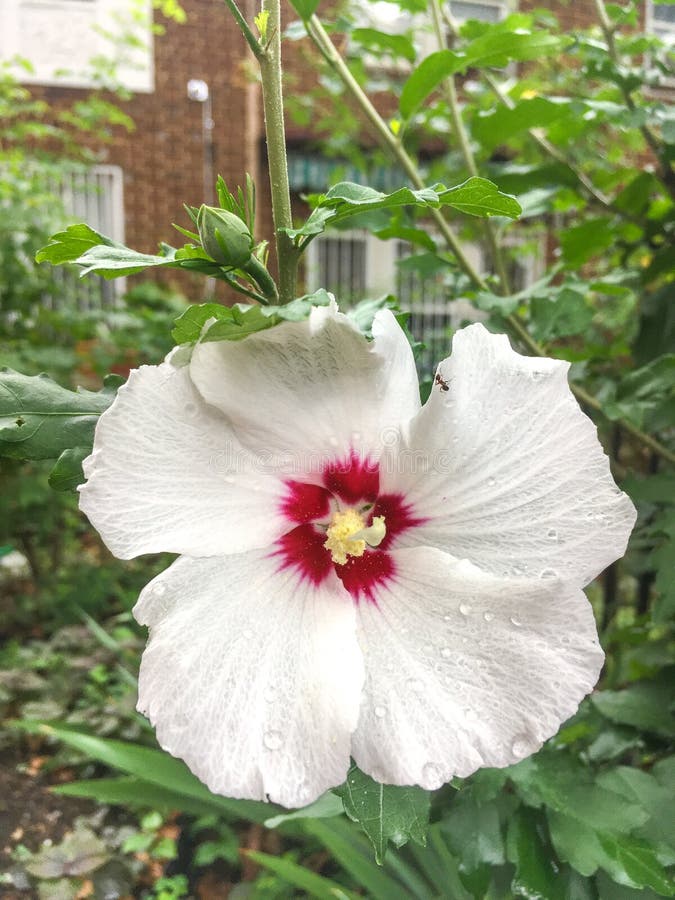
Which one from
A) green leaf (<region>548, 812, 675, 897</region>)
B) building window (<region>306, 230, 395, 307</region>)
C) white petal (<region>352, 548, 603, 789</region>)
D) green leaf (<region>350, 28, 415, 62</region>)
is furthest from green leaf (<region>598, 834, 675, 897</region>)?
building window (<region>306, 230, 395, 307</region>)

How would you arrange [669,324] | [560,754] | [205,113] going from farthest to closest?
[205,113]
[669,324]
[560,754]

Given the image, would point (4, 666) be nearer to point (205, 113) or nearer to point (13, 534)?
point (13, 534)

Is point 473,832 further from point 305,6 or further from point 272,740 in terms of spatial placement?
point 305,6

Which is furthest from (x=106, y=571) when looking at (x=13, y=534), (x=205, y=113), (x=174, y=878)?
(x=205, y=113)

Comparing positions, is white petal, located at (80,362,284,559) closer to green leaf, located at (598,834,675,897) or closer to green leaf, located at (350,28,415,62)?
green leaf, located at (598,834,675,897)

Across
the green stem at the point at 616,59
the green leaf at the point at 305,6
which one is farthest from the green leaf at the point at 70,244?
the green stem at the point at 616,59

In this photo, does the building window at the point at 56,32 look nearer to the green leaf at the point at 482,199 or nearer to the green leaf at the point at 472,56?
the green leaf at the point at 472,56
